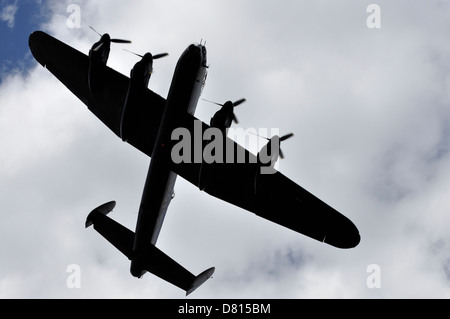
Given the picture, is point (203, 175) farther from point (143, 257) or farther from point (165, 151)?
point (143, 257)

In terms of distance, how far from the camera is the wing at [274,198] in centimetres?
2268

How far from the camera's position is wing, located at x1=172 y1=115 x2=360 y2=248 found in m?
22.7

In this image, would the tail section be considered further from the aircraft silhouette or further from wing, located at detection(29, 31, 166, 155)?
wing, located at detection(29, 31, 166, 155)

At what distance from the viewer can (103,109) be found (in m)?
24.0

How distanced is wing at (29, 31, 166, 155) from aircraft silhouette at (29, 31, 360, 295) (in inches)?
2.3

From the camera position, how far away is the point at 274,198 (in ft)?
77.0

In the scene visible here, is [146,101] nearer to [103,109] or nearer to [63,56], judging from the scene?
[103,109]

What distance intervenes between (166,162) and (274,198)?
270 inches

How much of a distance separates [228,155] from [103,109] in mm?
8178

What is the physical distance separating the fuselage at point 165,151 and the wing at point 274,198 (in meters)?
1.79

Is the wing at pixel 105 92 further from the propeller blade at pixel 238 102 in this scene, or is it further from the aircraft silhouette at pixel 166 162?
the propeller blade at pixel 238 102

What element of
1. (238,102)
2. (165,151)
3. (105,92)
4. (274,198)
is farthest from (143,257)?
(238,102)
